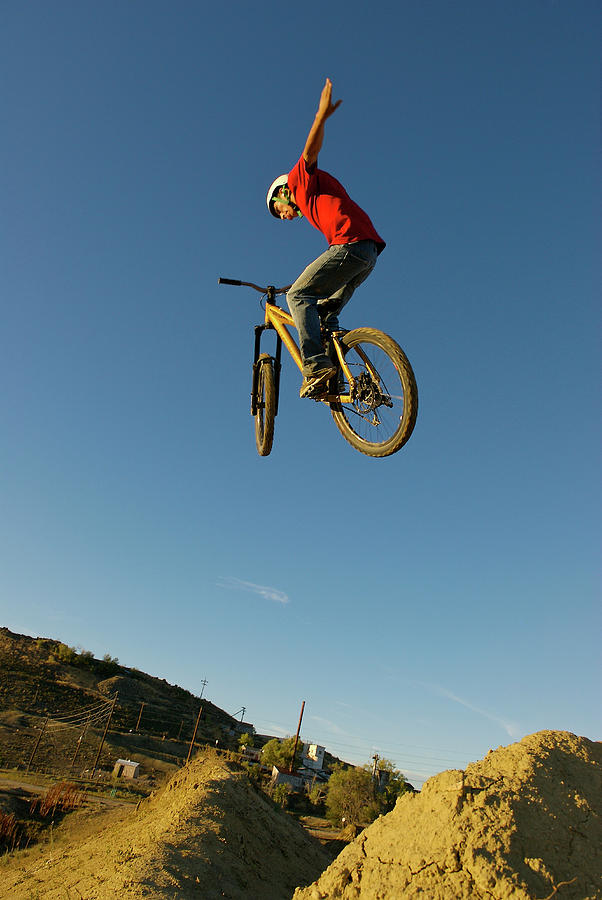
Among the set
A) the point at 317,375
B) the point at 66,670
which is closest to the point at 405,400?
the point at 317,375

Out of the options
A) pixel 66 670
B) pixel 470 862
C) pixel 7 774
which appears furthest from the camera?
pixel 66 670

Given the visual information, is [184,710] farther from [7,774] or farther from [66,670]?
[7,774]

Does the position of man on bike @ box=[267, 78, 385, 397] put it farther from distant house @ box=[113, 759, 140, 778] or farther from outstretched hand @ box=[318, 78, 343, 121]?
distant house @ box=[113, 759, 140, 778]

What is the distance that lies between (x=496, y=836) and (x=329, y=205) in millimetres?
6679

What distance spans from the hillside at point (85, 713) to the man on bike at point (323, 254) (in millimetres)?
35689

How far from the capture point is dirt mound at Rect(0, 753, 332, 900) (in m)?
9.91

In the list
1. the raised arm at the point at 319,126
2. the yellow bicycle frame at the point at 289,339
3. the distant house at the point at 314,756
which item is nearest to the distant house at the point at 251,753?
the distant house at the point at 314,756

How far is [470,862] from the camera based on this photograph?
4.89 m

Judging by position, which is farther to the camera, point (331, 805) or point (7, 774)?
point (331, 805)

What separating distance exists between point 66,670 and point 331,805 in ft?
113

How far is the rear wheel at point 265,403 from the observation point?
356 inches

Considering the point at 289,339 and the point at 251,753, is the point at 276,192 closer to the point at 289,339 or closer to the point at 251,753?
the point at 289,339

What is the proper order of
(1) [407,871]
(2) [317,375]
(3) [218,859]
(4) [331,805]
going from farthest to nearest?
(4) [331,805], (3) [218,859], (2) [317,375], (1) [407,871]

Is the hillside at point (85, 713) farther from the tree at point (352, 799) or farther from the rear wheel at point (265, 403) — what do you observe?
the rear wheel at point (265, 403)
